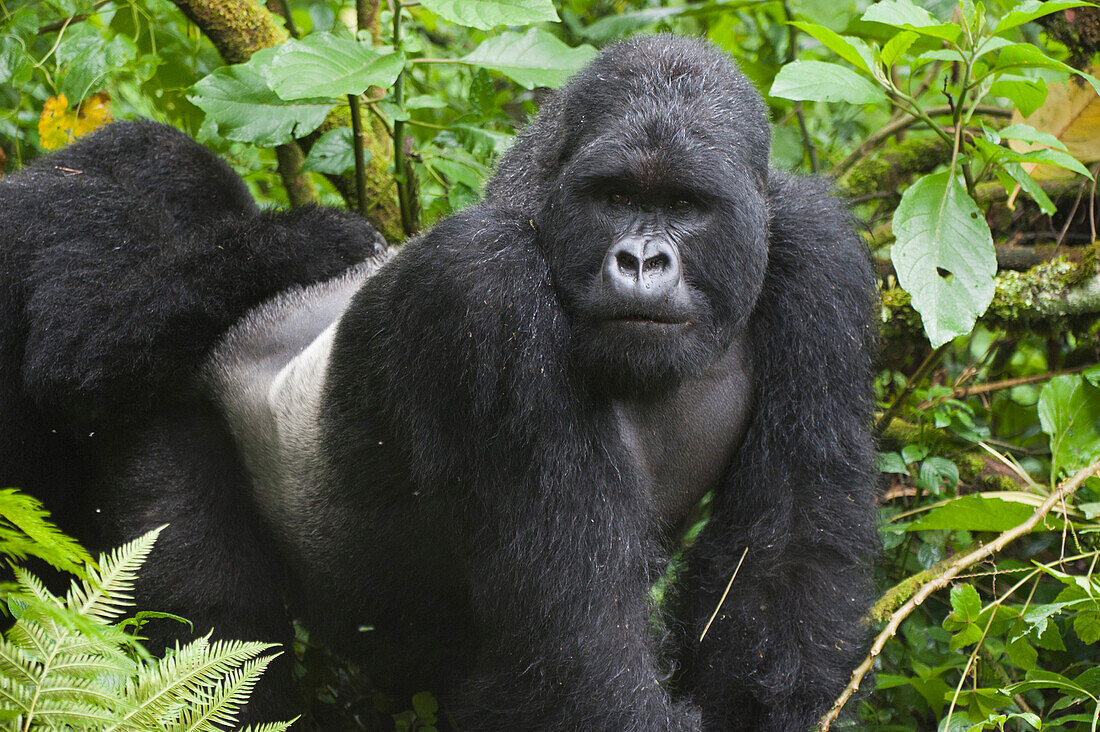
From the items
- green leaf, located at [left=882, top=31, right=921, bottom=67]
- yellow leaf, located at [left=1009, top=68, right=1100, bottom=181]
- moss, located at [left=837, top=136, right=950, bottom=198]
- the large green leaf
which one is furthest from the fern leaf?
moss, located at [left=837, top=136, right=950, bottom=198]

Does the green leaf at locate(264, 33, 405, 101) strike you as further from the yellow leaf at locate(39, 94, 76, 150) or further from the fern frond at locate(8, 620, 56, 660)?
the fern frond at locate(8, 620, 56, 660)

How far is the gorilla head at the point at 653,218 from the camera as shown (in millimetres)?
2490

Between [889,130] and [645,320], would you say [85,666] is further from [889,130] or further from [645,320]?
[889,130]

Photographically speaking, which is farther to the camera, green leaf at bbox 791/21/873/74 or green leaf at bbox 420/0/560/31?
green leaf at bbox 420/0/560/31

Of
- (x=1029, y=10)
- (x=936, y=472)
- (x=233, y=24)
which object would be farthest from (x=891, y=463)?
(x=233, y=24)

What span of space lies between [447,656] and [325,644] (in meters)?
0.51

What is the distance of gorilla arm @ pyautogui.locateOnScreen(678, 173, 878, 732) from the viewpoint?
2.89 metres

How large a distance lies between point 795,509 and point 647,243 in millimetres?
1014

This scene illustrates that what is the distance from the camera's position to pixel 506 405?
98.0 inches

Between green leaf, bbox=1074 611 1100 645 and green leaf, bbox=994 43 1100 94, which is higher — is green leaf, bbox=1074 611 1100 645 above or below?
below

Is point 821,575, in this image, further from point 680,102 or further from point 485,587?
point 680,102

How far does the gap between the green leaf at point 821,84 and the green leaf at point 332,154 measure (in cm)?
182

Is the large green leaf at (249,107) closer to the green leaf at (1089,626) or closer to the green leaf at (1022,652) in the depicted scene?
the green leaf at (1022,652)

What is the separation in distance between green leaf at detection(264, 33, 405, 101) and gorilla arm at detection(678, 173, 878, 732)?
135 cm
